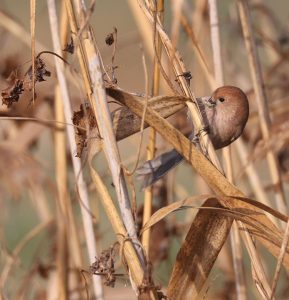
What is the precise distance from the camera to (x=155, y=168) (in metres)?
1.26

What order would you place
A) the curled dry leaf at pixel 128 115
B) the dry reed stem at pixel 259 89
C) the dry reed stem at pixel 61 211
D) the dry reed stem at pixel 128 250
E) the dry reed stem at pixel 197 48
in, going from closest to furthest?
the dry reed stem at pixel 128 250 → the curled dry leaf at pixel 128 115 → the dry reed stem at pixel 61 211 → the dry reed stem at pixel 197 48 → the dry reed stem at pixel 259 89

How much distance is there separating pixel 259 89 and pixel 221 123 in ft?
0.98

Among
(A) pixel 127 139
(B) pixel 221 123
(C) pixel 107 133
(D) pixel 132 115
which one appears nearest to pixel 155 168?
(B) pixel 221 123

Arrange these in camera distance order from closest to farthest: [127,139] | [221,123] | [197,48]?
[221,123] → [197,48] → [127,139]

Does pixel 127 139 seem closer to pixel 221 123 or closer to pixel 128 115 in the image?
pixel 221 123

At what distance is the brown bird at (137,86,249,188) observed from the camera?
4.09 ft

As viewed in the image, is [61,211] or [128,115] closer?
[128,115]

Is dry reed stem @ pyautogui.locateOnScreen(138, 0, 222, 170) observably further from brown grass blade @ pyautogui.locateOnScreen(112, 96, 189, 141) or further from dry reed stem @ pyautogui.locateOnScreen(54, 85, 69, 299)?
dry reed stem @ pyautogui.locateOnScreen(54, 85, 69, 299)

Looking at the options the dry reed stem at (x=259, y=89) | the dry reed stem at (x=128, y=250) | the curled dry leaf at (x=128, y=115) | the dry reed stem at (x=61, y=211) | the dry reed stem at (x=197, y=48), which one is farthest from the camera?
the dry reed stem at (x=259, y=89)

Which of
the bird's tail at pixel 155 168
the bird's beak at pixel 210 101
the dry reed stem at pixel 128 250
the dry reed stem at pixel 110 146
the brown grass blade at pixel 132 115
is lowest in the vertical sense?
the dry reed stem at pixel 128 250

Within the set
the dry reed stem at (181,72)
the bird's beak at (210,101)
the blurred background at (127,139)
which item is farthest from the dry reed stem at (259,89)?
the dry reed stem at (181,72)

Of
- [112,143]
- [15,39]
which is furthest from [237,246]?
[15,39]

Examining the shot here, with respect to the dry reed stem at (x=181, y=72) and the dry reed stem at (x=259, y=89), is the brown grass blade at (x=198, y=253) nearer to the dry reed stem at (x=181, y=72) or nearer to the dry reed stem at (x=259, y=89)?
the dry reed stem at (x=181, y=72)

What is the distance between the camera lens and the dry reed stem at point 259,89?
4.98 feet
